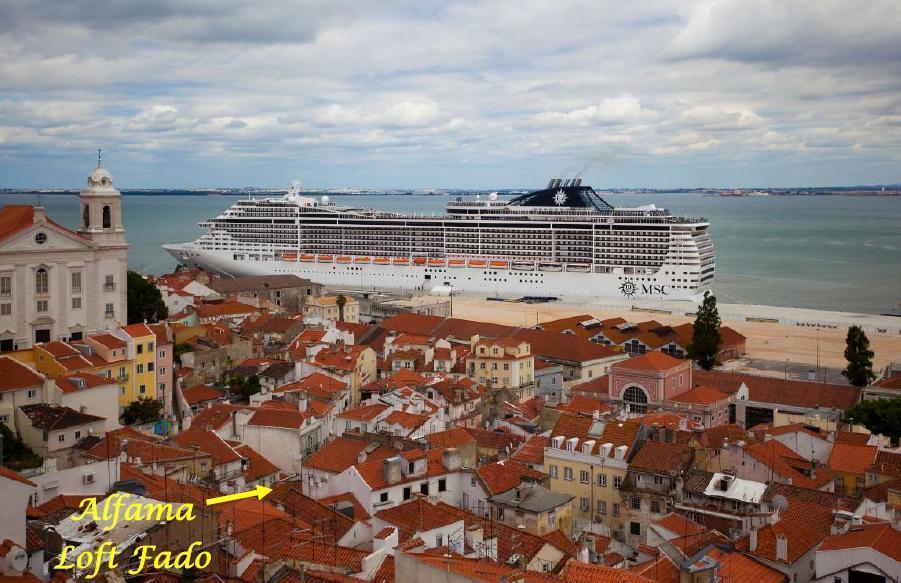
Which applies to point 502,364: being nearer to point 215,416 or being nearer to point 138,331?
point 215,416

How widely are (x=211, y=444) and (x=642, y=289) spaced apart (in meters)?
70.6

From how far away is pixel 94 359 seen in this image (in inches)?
1298

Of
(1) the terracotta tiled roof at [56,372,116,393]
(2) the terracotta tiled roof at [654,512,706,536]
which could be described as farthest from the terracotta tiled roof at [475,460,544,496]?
(1) the terracotta tiled roof at [56,372,116,393]

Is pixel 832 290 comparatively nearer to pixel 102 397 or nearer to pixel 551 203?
pixel 551 203

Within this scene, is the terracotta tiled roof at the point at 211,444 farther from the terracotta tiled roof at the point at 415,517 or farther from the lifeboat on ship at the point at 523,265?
the lifeboat on ship at the point at 523,265

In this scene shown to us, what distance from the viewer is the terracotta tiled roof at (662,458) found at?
73.9ft

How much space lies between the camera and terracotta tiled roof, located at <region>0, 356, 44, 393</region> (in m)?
27.6

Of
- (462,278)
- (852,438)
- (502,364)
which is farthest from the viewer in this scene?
(462,278)

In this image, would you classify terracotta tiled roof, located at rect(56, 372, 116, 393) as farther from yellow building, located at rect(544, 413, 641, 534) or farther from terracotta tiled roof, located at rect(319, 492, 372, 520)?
yellow building, located at rect(544, 413, 641, 534)

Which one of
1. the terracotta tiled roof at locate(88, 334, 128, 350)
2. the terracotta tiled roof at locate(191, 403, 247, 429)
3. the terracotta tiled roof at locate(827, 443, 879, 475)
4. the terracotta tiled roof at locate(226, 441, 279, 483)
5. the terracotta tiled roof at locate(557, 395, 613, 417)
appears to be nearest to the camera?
the terracotta tiled roof at locate(827, 443, 879, 475)

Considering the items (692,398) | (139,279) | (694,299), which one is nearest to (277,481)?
(692,398)

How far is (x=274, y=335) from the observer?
4878 centimetres

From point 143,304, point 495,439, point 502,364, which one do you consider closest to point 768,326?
point 502,364

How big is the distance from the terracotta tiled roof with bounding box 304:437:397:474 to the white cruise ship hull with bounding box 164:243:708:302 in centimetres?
6875
